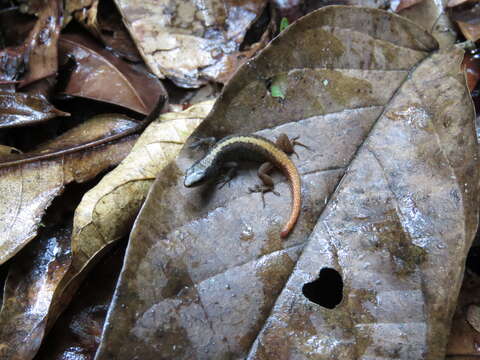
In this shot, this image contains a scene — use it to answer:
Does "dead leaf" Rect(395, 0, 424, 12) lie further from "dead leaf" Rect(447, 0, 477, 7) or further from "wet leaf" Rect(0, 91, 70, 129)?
"wet leaf" Rect(0, 91, 70, 129)

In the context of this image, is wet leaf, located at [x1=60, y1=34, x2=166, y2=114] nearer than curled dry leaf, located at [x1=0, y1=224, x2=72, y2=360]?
No

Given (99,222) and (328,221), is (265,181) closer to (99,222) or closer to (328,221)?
(328,221)

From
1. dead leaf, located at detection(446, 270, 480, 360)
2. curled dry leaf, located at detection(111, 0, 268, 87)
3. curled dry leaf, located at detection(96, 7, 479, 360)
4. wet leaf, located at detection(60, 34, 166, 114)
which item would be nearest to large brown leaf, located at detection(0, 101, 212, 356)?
curled dry leaf, located at detection(96, 7, 479, 360)

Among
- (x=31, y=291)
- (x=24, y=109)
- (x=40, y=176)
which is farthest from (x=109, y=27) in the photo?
(x=31, y=291)

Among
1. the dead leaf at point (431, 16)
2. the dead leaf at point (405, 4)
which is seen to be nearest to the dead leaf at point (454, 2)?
the dead leaf at point (431, 16)

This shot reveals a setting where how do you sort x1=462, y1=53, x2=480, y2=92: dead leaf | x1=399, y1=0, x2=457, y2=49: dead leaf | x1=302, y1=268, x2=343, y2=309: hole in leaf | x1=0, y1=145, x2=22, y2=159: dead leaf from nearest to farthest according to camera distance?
x1=302, y1=268, x2=343, y2=309: hole in leaf → x1=0, y1=145, x2=22, y2=159: dead leaf → x1=462, y1=53, x2=480, y2=92: dead leaf → x1=399, y1=0, x2=457, y2=49: dead leaf

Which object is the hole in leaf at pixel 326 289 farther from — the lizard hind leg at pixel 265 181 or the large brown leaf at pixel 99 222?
the large brown leaf at pixel 99 222
